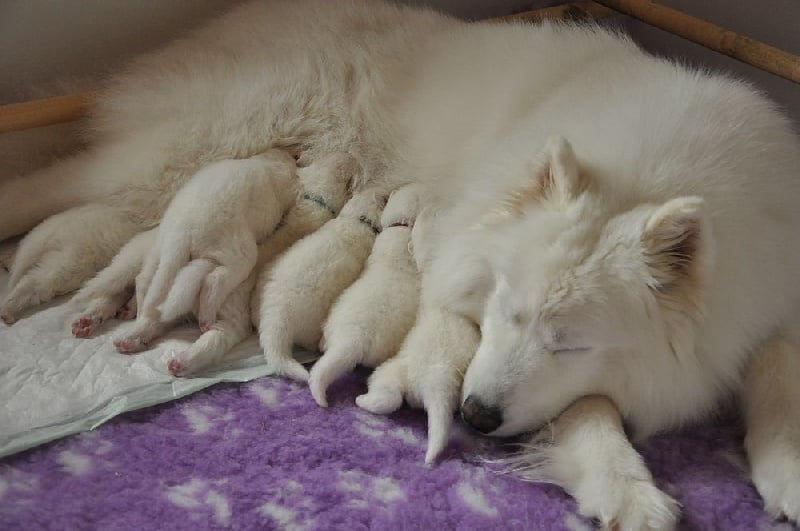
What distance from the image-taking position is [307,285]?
197 cm

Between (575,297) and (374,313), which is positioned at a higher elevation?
(575,297)

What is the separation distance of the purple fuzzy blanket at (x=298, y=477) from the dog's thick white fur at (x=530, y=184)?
10 centimetres

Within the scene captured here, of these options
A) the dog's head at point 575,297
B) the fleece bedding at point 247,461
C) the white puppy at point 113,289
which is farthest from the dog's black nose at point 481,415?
the white puppy at point 113,289

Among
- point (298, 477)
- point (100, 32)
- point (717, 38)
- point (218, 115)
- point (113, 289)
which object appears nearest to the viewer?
point (298, 477)

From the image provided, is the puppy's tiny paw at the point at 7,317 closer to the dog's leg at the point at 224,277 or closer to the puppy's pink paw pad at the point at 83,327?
the puppy's pink paw pad at the point at 83,327

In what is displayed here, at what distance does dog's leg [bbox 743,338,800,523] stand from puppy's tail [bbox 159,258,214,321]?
4.65 ft

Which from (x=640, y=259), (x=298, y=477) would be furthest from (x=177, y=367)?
(x=640, y=259)

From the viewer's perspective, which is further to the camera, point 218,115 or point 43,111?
point 218,115

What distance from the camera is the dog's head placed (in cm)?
156

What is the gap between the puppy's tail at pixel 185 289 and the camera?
192 centimetres

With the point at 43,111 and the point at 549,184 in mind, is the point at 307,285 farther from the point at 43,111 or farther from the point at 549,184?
the point at 43,111

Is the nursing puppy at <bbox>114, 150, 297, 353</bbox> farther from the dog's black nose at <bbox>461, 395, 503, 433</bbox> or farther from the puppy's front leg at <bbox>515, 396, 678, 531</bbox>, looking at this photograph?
the puppy's front leg at <bbox>515, 396, 678, 531</bbox>

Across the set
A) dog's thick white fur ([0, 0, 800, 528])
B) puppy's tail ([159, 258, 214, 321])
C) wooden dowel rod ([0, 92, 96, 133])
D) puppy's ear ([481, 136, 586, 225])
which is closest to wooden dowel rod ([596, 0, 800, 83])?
dog's thick white fur ([0, 0, 800, 528])

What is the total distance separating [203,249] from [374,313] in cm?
50
